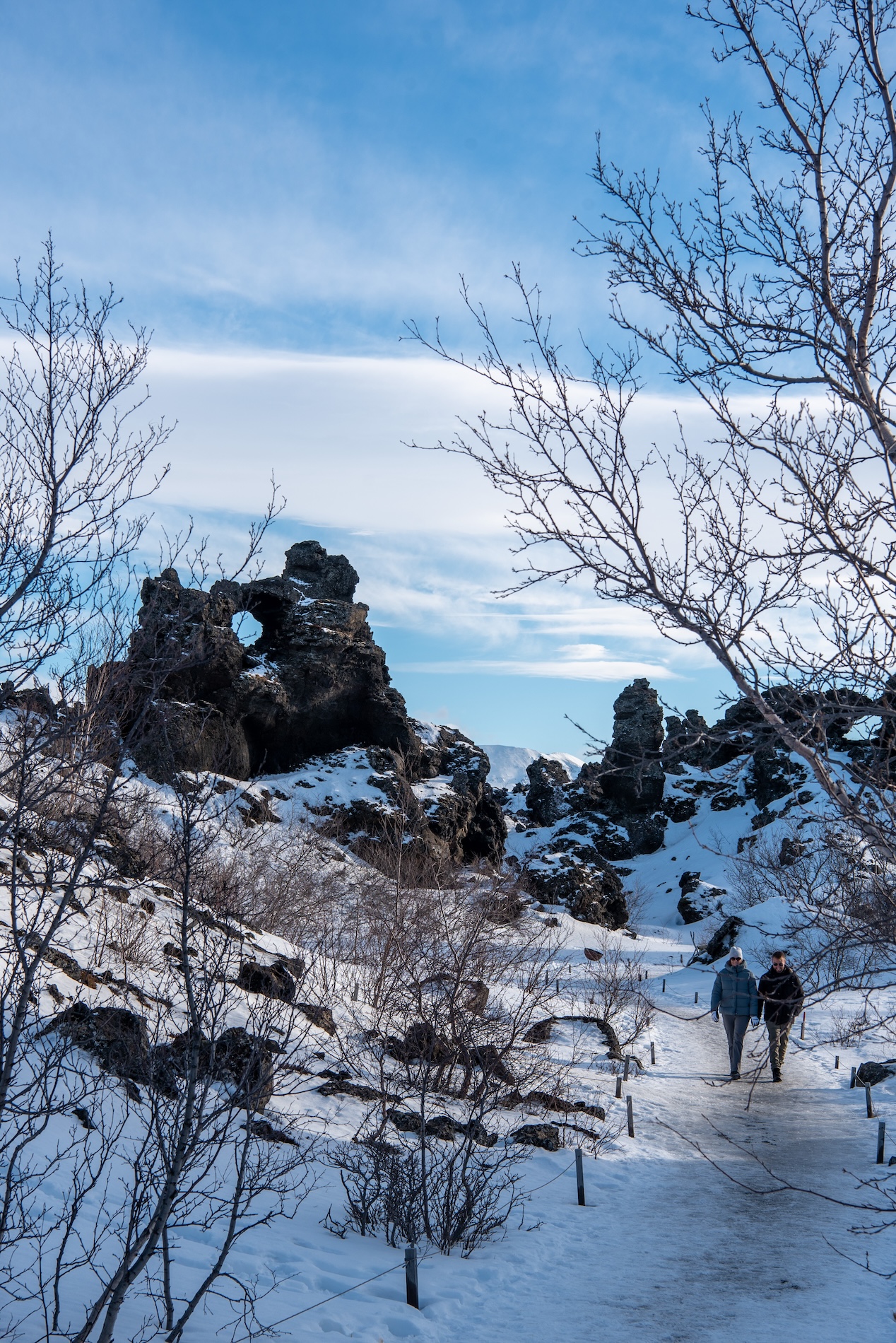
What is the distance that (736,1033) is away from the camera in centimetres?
1367

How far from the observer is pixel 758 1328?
19.9ft

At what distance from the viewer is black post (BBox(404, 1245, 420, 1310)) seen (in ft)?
20.3

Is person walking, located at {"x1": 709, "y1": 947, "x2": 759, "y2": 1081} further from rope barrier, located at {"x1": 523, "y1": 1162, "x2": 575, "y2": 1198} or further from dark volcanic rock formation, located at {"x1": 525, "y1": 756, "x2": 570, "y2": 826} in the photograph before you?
dark volcanic rock formation, located at {"x1": 525, "y1": 756, "x2": 570, "y2": 826}

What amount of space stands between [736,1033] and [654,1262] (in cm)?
684

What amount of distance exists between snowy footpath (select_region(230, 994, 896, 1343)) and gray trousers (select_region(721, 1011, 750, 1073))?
5.96 feet

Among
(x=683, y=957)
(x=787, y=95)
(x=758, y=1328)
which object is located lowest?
(x=683, y=957)

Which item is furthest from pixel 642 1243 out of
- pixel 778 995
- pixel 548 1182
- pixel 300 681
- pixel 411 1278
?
pixel 300 681

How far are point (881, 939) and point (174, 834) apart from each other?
3.92 m

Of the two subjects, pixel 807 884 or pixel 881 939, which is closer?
pixel 881 939

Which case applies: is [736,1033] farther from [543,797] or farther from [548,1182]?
[543,797]

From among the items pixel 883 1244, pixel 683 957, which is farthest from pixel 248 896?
pixel 683 957

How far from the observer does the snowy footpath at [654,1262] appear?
239 inches

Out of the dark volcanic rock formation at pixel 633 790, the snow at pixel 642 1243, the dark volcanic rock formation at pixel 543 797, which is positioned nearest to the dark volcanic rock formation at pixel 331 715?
the snow at pixel 642 1243

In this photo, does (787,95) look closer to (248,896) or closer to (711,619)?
(711,619)
